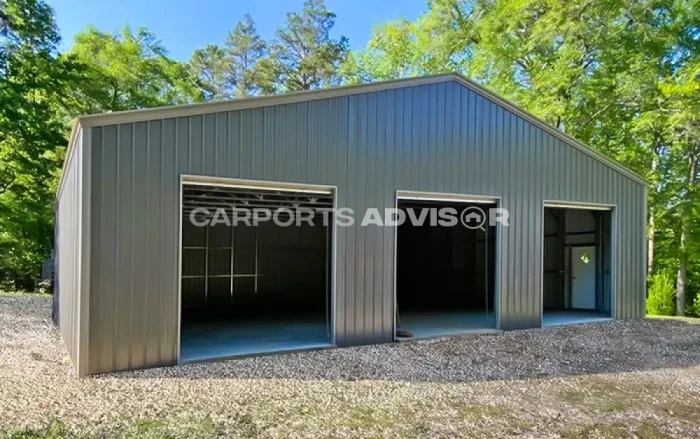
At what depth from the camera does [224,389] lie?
4691mm

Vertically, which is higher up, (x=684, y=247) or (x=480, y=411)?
(x=684, y=247)

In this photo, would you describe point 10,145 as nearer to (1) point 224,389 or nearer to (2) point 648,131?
(1) point 224,389

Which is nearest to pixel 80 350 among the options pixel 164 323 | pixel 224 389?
pixel 164 323

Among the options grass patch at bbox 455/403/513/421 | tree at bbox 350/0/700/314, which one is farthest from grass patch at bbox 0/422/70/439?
tree at bbox 350/0/700/314

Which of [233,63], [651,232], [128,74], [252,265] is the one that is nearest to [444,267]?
[252,265]

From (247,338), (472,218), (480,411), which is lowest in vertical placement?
(247,338)

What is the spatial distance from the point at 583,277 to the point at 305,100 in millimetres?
7602

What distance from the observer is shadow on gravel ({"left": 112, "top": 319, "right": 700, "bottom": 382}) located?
5324 millimetres

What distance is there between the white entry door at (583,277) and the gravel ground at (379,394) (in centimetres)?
375

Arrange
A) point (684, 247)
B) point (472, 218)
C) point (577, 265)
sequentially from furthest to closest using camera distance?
point (684, 247), point (472, 218), point (577, 265)

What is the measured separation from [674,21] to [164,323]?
15.1m

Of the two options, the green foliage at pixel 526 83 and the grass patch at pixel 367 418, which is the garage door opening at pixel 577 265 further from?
the grass patch at pixel 367 418

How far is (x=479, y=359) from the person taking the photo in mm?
6188

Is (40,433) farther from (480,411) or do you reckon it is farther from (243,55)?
(243,55)
